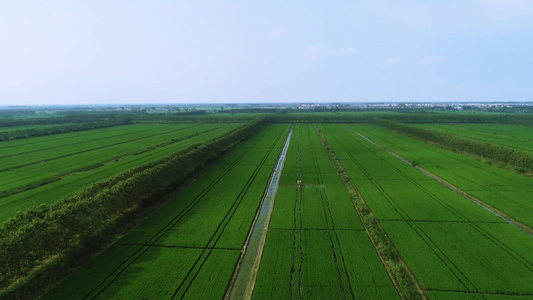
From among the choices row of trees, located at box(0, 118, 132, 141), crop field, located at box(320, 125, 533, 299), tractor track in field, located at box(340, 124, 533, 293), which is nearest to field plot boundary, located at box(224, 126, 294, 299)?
crop field, located at box(320, 125, 533, 299)

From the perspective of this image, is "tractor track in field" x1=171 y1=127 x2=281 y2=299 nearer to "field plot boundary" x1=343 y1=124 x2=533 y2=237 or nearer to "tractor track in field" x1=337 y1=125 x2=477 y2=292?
"tractor track in field" x1=337 y1=125 x2=477 y2=292

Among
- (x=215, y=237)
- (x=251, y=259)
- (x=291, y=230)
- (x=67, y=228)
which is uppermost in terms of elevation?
(x=67, y=228)

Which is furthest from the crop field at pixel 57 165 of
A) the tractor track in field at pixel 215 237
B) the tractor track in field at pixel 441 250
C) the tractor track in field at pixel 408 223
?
the tractor track in field at pixel 441 250

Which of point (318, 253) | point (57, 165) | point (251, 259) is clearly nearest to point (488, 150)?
point (318, 253)

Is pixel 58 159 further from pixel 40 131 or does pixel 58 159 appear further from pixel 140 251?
pixel 40 131

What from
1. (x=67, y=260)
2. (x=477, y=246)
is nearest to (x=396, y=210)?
(x=477, y=246)

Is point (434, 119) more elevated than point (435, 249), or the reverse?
point (434, 119)
